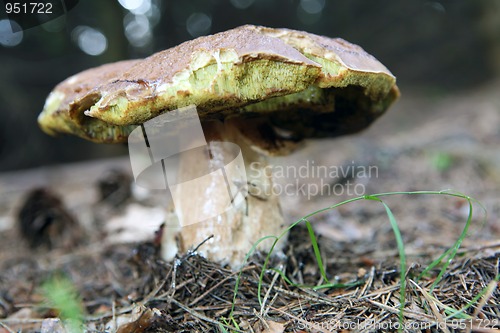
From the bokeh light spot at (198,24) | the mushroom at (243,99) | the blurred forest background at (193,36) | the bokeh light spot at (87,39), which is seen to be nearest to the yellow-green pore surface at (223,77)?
the mushroom at (243,99)

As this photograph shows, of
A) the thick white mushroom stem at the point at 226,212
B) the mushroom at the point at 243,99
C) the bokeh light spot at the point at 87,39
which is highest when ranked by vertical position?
the bokeh light spot at the point at 87,39

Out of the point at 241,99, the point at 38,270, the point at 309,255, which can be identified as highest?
the point at 241,99

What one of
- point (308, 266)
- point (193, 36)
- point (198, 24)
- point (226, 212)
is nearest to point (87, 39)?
point (193, 36)

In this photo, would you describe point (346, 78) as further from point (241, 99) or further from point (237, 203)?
point (237, 203)

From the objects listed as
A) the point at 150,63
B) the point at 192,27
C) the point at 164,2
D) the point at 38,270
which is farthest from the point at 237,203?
the point at 192,27

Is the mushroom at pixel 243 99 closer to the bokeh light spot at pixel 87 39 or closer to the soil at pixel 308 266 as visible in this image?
the soil at pixel 308 266

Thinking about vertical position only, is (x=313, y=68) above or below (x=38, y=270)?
above

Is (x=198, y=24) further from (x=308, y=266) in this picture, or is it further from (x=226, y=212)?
(x=308, y=266)
